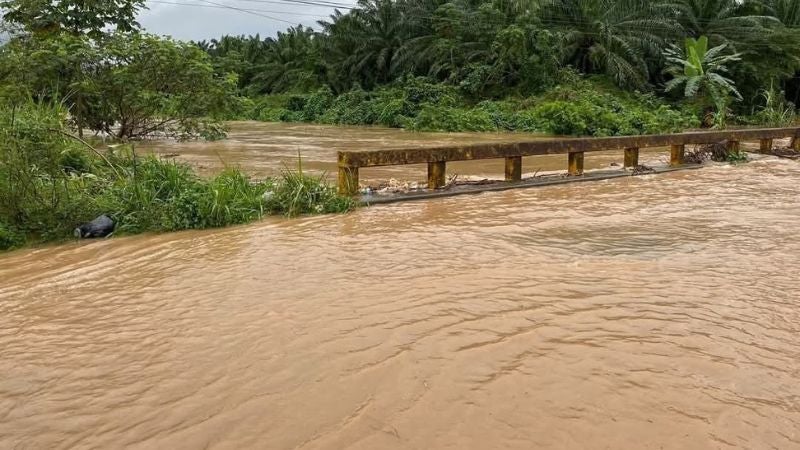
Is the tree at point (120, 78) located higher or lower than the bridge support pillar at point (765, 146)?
higher

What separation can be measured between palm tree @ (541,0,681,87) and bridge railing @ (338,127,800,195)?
19.5 meters

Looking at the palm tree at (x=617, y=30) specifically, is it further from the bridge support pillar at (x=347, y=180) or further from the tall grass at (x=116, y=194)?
the tall grass at (x=116, y=194)

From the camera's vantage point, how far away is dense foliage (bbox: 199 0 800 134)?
97.5 feet

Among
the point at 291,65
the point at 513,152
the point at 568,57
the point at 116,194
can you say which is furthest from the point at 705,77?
the point at 291,65

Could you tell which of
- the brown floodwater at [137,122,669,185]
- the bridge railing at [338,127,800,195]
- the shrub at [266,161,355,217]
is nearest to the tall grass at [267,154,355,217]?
the shrub at [266,161,355,217]

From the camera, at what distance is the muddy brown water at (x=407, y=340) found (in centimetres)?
288

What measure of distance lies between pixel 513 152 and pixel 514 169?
327 millimetres

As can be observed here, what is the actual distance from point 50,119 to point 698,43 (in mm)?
27762

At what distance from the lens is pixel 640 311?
4289 mm

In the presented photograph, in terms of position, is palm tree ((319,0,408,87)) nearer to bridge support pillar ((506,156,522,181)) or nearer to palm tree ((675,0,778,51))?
palm tree ((675,0,778,51))

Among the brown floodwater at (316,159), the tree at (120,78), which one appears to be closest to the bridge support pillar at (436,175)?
the brown floodwater at (316,159)

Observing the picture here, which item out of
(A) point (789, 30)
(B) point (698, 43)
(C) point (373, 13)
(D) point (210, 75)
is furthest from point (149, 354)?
(C) point (373, 13)

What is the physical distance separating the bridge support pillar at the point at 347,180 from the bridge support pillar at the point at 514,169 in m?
2.88

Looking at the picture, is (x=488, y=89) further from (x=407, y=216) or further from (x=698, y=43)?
(x=407, y=216)
